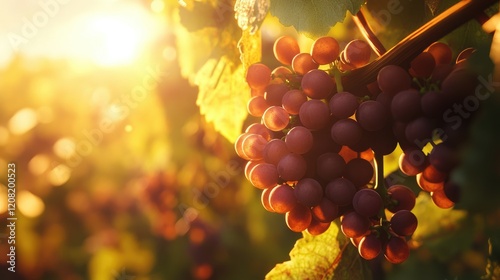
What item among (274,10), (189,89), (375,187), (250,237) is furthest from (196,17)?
(250,237)

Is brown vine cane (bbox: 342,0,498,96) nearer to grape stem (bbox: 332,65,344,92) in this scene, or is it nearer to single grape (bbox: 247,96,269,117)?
grape stem (bbox: 332,65,344,92)

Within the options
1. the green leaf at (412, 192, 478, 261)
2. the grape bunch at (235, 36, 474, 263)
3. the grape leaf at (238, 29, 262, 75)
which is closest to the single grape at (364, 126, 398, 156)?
the grape bunch at (235, 36, 474, 263)

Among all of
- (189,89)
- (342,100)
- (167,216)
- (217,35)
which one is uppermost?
(217,35)

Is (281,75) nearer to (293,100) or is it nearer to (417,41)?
(293,100)

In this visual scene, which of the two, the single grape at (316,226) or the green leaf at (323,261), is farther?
the green leaf at (323,261)

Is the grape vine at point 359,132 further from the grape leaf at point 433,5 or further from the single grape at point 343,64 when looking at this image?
the grape leaf at point 433,5

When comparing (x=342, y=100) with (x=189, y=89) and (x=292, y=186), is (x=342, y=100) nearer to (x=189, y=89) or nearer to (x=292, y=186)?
(x=292, y=186)

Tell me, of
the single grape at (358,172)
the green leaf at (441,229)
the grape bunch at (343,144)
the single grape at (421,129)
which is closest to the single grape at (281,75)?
the grape bunch at (343,144)
